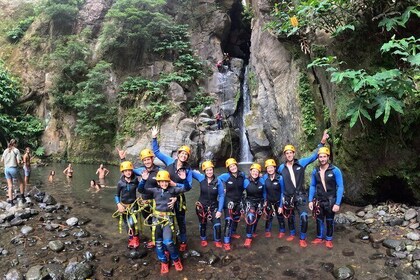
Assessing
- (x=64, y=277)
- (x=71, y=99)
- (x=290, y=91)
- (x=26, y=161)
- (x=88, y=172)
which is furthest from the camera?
(x=71, y=99)

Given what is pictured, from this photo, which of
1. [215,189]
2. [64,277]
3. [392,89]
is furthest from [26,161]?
[392,89]

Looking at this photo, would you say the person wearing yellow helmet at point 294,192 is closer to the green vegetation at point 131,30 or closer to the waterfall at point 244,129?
the waterfall at point 244,129

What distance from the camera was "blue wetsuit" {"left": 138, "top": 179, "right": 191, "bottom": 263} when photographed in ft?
19.9

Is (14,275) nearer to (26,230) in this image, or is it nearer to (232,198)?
(26,230)

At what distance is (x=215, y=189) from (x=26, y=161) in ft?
26.6

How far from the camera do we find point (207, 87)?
2462 cm

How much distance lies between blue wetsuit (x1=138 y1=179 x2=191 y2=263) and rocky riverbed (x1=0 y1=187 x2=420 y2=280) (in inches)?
16.9

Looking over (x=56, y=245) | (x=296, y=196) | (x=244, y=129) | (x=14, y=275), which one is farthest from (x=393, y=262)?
(x=244, y=129)

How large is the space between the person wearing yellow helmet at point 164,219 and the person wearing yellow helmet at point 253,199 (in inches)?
72.7

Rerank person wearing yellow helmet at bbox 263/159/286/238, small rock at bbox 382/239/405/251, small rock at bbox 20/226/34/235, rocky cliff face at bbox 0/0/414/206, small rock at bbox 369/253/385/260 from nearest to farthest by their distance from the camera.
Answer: small rock at bbox 369/253/385/260, small rock at bbox 382/239/405/251, person wearing yellow helmet at bbox 263/159/286/238, small rock at bbox 20/226/34/235, rocky cliff face at bbox 0/0/414/206

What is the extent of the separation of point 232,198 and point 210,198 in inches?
21.7

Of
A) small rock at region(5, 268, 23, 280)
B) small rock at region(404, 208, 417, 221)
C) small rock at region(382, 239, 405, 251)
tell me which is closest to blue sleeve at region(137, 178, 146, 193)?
small rock at region(5, 268, 23, 280)

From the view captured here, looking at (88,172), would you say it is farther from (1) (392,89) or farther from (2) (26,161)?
(1) (392,89)

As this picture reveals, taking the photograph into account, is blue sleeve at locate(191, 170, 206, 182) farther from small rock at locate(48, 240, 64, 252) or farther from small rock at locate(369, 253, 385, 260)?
small rock at locate(369, 253, 385, 260)
